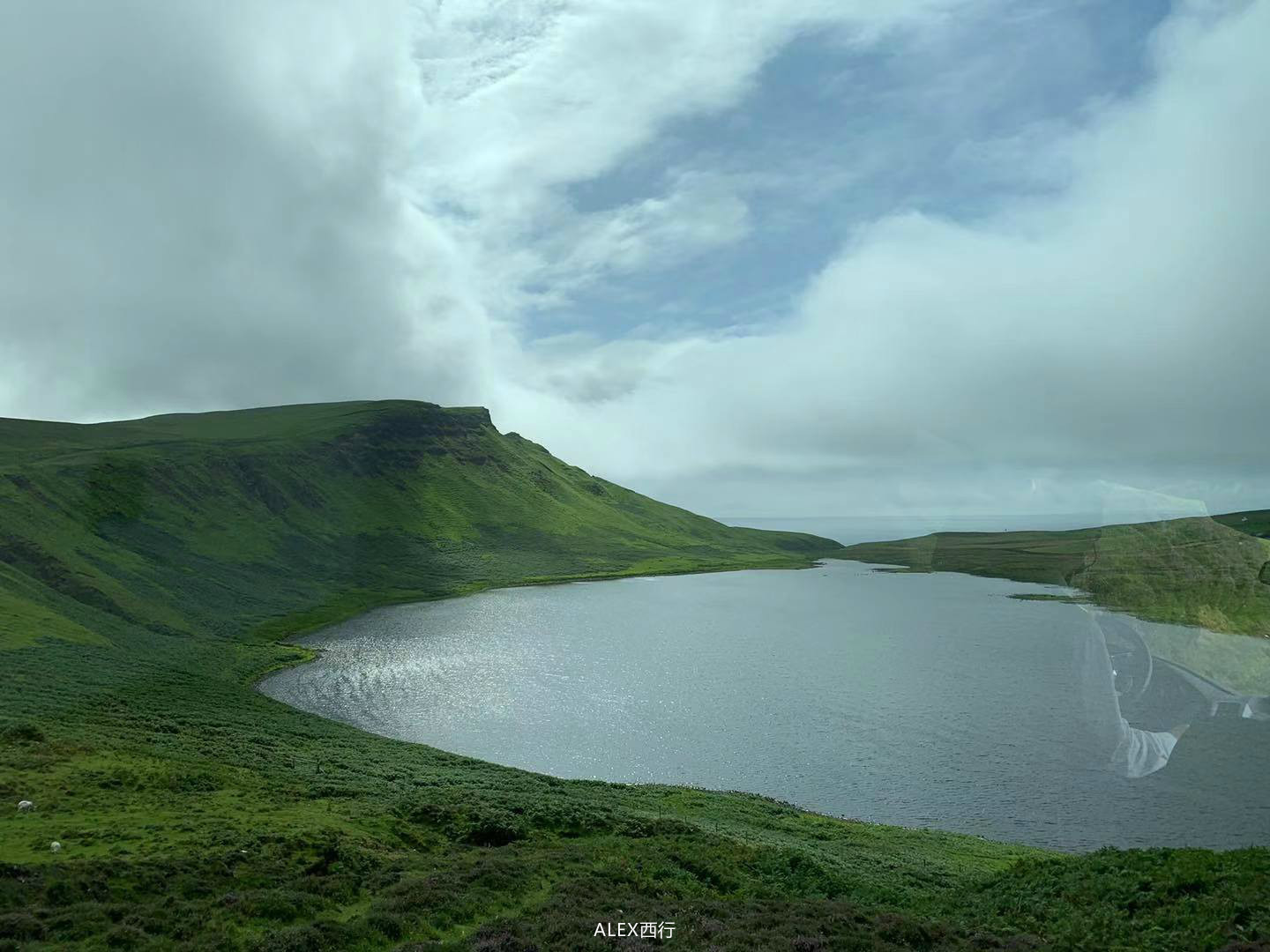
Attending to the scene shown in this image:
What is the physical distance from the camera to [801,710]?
68.7m

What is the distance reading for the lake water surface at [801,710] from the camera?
44.2 m

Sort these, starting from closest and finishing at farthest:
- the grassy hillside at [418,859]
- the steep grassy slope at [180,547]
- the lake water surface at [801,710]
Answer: the grassy hillside at [418,859] → the lake water surface at [801,710] → the steep grassy slope at [180,547]

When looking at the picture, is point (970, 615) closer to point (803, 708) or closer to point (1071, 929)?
point (803, 708)

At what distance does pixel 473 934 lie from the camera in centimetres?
1917

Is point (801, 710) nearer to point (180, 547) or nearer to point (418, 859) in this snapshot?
point (418, 859)

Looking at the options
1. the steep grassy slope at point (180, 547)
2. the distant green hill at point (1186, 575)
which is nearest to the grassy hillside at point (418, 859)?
the distant green hill at point (1186, 575)

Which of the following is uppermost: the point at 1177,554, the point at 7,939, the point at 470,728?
the point at 1177,554

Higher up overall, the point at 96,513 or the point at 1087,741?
the point at 96,513

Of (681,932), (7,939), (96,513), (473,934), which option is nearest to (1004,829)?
(681,932)

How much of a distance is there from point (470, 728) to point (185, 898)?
4341cm

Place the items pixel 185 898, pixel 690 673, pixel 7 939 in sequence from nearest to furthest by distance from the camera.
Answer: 1. pixel 7 939
2. pixel 185 898
3. pixel 690 673

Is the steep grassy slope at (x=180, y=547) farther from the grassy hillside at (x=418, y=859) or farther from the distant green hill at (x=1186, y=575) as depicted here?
the distant green hill at (x=1186, y=575)

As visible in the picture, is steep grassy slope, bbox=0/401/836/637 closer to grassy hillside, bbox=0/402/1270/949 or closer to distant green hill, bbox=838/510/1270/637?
grassy hillside, bbox=0/402/1270/949

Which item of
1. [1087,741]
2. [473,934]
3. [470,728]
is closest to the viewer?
[473,934]
